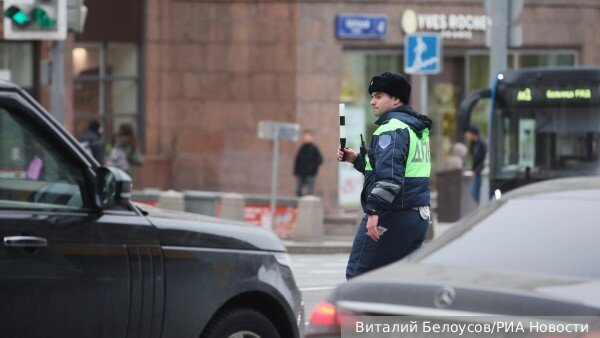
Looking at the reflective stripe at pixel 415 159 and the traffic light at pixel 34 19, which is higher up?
the traffic light at pixel 34 19

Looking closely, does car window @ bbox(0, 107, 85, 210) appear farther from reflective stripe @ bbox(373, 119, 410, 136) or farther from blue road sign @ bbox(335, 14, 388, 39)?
blue road sign @ bbox(335, 14, 388, 39)

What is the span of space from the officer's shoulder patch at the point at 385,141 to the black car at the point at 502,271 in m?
2.47

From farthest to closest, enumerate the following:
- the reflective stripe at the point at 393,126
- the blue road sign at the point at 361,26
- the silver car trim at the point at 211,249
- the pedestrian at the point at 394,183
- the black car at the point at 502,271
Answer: the blue road sign at the point at 361,26, the reflective stripe at the point at 393,126, the pedestrian at the point at 394,183, the silver car trim at the point at 211,249, the black car at the point at 502,271

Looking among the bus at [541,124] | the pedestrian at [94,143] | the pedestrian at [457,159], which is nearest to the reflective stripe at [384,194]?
the bus at [541,124]

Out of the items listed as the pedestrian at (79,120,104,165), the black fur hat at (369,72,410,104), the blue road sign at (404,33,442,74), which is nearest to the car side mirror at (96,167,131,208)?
the black fur hat at (369,72,410,104)

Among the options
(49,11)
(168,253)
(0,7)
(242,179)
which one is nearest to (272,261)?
(168,253)

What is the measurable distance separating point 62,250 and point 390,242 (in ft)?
8.42

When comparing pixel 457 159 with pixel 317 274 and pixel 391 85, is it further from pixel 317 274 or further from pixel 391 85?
pixel 391 85

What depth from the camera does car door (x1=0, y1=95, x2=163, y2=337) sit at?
21.9 ft

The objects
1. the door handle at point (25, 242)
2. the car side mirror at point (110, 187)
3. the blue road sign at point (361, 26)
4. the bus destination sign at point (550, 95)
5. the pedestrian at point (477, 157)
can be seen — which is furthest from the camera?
the blue road sign at point (361, 26)

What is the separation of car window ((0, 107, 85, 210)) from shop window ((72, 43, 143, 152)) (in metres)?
22.7

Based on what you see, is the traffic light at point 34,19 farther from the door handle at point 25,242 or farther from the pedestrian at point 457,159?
the pedestrian at point 457,159

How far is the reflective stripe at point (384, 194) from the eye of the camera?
8.65m

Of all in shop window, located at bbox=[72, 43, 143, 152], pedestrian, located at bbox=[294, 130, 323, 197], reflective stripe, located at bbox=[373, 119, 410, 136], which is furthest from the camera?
shop window, located at bbox=[72, 43, 143, 152]
